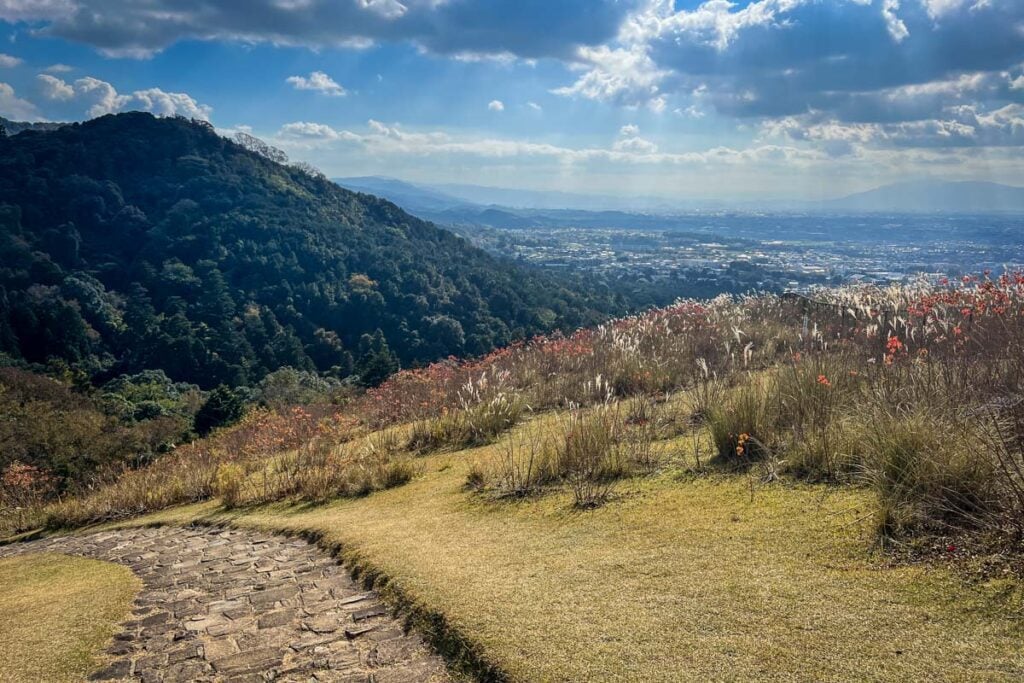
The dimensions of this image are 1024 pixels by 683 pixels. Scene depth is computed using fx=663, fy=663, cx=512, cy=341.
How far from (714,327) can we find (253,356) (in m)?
41.1

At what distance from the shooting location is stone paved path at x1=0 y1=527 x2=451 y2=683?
3127mm

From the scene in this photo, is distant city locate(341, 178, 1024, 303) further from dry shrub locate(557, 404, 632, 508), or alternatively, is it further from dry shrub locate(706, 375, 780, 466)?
dry shrub locate(557, 404, 632, 508)

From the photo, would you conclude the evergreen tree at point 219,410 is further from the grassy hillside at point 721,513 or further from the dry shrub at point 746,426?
the dry shrub at point 746,426

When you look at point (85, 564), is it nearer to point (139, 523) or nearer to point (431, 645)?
point (139, 523)

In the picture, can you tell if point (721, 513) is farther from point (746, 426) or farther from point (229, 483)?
point (229, 483)

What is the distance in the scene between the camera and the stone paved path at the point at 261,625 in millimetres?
3127

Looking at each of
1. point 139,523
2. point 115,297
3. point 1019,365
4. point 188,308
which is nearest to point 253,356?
point 188,308

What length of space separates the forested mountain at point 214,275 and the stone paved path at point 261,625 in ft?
115

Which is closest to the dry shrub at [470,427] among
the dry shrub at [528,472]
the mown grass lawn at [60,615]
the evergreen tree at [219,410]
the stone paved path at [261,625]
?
the dry shrub at [528,472]

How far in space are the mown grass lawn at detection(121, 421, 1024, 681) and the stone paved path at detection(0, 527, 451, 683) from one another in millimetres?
259

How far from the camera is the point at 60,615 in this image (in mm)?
4281

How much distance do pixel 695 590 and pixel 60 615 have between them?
400cm

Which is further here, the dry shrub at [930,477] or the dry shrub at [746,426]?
the dry shrub at [746,426]

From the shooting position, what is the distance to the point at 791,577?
300cm
